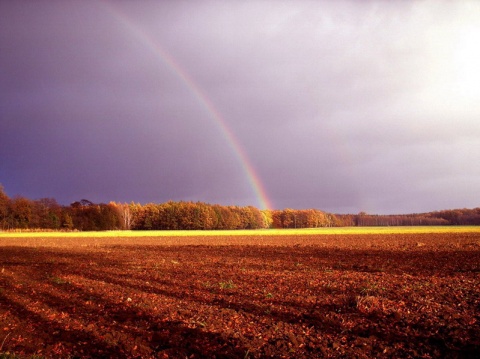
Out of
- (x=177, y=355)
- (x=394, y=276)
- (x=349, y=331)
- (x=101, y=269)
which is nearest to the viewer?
(x=177, y=355)

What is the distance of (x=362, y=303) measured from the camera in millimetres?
11711

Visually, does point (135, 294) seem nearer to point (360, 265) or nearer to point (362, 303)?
point (362, 303)

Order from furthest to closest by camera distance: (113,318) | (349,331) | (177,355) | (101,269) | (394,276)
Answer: (101,269)
(394,276)
(113,318)
(349,331)
(177,355)

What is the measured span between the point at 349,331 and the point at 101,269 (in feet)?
56.4

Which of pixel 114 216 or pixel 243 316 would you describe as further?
pixel 114 216

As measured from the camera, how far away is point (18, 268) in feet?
A: 76.4

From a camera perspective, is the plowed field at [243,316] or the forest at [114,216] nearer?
the plowed field at [243,316]

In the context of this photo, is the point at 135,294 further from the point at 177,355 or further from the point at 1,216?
the point at 1,216

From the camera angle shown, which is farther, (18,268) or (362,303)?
(18,268)

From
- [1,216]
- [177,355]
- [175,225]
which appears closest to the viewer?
[177,355]

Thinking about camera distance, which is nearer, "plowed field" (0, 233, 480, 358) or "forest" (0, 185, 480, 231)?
"plowed field" (0, 233, 480, 358)

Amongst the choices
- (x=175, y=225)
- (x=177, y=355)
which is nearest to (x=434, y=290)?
(x=177, y=355)

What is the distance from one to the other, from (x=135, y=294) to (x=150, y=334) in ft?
17.2

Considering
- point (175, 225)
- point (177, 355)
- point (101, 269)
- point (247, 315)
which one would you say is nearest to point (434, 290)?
point (247, 315)
